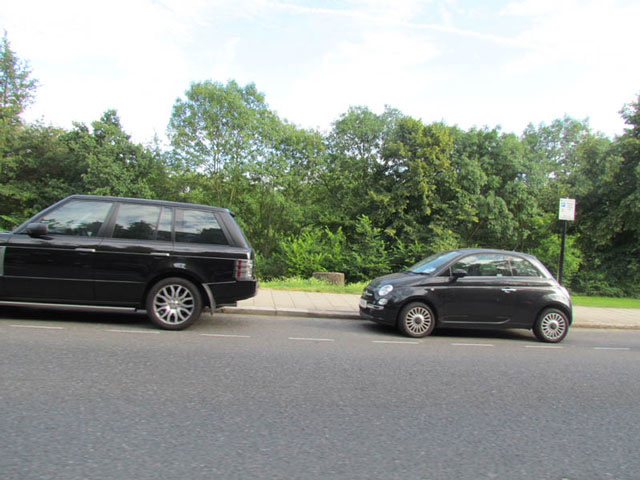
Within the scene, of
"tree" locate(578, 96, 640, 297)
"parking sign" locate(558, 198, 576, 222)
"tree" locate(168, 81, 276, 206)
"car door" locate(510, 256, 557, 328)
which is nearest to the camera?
"car door" locate(510, 256, 557, 328)

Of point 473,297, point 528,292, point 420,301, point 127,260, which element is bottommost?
point 420,301

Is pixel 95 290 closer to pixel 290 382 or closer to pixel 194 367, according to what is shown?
pixel 194 367

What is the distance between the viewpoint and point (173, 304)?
7.08 m

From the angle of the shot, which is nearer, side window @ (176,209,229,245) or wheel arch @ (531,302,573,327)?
side window @ (176,209,229,245)

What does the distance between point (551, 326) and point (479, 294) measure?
1.50 meters

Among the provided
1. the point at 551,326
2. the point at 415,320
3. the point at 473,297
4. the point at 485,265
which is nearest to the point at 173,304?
the point at 415,320

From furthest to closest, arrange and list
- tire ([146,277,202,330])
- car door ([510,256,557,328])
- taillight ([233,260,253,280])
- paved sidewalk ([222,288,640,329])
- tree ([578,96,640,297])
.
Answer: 1. tree ([578,96,640,297])
2. paved sidewalk ([222,288,640,329])
3. car door ([510,256,557,328])
4. taillight ([233,260,253,280])
5. tire ([146,277,202,330])

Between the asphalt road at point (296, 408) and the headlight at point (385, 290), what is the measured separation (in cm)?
114

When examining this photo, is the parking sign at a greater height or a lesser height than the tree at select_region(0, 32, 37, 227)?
lesser

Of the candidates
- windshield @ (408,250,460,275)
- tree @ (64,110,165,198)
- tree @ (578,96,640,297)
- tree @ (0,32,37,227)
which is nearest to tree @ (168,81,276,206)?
tree @ (64,110,165,198)

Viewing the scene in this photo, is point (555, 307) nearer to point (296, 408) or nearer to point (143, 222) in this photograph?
point (296, 408)

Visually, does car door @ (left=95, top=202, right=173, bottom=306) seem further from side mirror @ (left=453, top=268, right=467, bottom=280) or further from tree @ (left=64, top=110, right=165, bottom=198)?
tree @ (left=64, top=110, right=165, bottom=198)

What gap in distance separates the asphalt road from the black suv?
0.47 m

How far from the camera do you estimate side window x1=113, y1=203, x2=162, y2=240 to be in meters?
7.17
